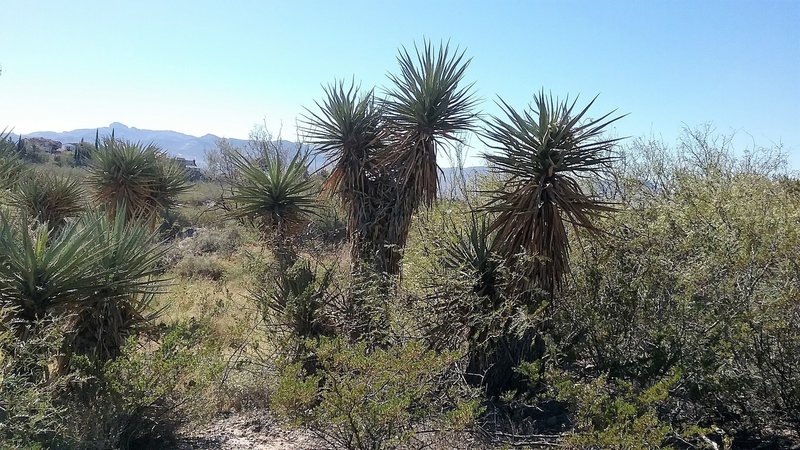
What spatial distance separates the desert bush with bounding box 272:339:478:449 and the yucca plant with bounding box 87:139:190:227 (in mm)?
8901

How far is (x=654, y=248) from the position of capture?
20.5 ft

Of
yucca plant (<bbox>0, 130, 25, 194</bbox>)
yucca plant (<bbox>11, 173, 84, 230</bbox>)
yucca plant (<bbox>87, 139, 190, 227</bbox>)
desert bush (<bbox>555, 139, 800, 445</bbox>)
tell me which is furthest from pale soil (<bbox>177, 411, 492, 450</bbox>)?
yucca plant (<bbox>0, 130, 25, 194</bbox>)

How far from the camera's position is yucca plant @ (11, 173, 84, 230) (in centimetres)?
1234

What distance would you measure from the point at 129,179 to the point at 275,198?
Result: 201 inches

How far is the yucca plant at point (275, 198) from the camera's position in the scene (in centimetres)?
912

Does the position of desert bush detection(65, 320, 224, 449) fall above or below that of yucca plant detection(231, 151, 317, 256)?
below

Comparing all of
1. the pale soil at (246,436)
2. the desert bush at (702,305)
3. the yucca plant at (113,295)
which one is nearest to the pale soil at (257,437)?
the pale soil at (246,436)

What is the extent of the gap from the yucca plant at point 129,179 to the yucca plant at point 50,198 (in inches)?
29.5

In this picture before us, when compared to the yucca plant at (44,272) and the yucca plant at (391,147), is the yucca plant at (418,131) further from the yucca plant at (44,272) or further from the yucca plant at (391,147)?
the yucca plant at (44,272)

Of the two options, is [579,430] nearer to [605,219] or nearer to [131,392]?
[605,219]

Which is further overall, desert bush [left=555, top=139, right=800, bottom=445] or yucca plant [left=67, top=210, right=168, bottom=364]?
yucca plant [left=67, top=210, right=168, bottom=364]

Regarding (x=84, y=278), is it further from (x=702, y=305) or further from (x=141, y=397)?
(x=702, y=305)

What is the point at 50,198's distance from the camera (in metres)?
12.8

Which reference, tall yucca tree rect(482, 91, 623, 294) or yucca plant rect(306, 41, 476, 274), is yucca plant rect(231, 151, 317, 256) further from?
tall yucca tree rect(482, 91, 623, 294)
